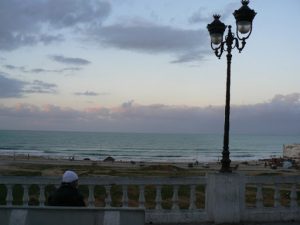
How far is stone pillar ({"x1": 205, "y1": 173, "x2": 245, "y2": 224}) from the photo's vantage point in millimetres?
10852

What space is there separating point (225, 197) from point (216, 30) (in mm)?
4019

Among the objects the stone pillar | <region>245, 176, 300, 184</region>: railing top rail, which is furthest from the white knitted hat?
<region>245, 176, 300, 184</region>: railing top rail

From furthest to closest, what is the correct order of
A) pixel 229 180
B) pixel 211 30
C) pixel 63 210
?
pixel 211 30 < pixel 229 180 < pixel 63 210

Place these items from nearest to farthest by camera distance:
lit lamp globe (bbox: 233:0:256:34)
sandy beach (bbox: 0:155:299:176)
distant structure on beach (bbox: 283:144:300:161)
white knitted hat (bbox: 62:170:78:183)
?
white knitted hat (bbox: 62:170:78:183), lit lamp globe (bbox: 233:0:256:34), sandy beach (bbox: 0:155:299:176), distant structure on beach (bbox: 283:144:300:161)

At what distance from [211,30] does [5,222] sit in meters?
7.00

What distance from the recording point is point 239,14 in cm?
1127

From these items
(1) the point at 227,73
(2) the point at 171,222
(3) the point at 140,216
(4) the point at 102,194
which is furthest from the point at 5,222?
(4) the point at 102,194

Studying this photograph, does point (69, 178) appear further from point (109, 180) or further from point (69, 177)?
point (109, 180)

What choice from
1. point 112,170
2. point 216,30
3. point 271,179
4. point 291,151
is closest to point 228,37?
point 216,30

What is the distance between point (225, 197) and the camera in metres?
10.9

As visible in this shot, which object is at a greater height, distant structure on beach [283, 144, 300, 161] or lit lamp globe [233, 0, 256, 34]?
lit lamp globe [233, 0, 256, 34]

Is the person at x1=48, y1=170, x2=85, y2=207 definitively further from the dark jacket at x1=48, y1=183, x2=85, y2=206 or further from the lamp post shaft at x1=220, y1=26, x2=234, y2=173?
the lamp post shaft at x1=220, y1=26, x2=234, y2=173

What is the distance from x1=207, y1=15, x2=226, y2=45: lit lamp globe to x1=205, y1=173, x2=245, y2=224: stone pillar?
332 cm

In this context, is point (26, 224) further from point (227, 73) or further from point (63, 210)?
point (227, 73)
